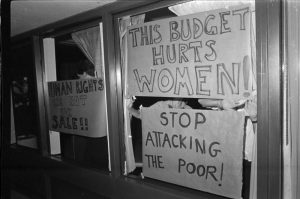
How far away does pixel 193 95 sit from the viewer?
2057 millimetres

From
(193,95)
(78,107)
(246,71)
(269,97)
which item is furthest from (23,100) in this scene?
(269,97)

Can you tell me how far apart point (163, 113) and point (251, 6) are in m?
1.08

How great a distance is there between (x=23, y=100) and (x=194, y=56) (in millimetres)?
Result: 3397

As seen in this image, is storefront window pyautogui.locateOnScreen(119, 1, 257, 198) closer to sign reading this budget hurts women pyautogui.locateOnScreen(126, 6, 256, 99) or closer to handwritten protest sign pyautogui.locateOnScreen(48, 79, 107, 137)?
sign reading this budget hurts women pyautogui.locateOnScreen(126, 6, 256, 99)

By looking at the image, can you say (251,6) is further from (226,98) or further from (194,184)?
(194,184)

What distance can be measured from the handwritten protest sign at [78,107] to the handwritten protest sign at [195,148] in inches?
24.5

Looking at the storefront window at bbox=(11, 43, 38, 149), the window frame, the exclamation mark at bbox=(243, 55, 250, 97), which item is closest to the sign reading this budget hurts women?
the exclamation mark at bbox=(243, 55, 250, 97)

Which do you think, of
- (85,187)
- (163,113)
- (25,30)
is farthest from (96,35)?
(85,187)

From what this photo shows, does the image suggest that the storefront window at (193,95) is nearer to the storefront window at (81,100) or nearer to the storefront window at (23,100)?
the storefront window at (81,100)

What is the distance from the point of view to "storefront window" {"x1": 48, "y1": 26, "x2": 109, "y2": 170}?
108 inches

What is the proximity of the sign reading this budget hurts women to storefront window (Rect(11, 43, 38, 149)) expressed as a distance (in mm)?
2208

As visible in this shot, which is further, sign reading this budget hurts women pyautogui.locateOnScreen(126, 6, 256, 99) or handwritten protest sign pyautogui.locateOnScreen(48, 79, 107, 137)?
handwritten protest sign pyautogui.locateOnScreen(48, 79, 107, 137)

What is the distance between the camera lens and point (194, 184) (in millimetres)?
2092

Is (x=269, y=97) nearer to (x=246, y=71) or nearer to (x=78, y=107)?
(x=246, y=71)
